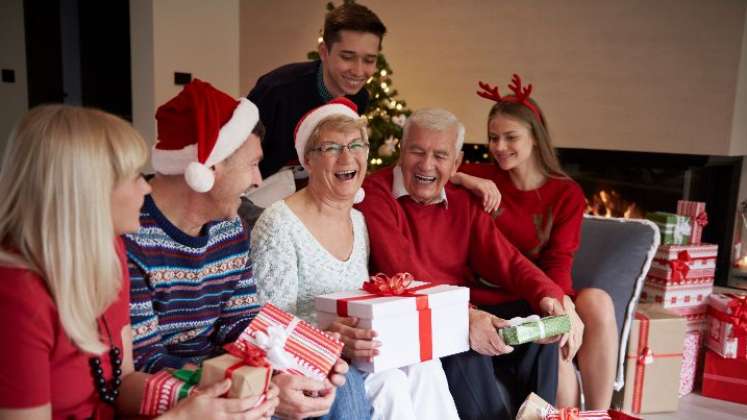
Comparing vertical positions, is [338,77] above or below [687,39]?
below

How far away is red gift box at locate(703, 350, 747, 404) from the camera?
9.62 feet

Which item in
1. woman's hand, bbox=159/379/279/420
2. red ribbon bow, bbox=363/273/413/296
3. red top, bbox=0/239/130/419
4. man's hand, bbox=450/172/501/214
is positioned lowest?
woman's hand, bbox=159/379/279/420

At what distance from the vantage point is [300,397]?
138cm

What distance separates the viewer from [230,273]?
1562mm

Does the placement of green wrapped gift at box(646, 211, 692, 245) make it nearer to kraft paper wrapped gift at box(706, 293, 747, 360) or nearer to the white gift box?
kraft paper wrapped gift at box(706, 293, 747, 360)

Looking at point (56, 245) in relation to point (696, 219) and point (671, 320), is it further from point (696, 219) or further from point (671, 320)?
point (696, 219)

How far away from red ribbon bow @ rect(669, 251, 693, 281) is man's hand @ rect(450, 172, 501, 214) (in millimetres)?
1322

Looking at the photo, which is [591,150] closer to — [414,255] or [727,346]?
[727,346]

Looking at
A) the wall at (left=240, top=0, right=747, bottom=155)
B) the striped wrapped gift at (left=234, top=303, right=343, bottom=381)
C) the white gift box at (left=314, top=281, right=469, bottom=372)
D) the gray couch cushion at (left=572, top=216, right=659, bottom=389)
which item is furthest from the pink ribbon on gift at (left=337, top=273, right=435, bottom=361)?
the wall at (left=240, top=0, right=747, bottom=155)

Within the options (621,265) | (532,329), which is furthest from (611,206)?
(532,329)

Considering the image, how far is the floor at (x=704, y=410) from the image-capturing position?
9.09ft

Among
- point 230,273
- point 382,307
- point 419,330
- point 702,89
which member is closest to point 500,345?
point 419,330

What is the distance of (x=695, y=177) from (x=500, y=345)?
298 cm

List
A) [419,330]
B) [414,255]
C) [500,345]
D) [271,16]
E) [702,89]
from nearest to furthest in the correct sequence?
[419,330]
[500,345]
[414,255]
[702,89]
[271,16]
